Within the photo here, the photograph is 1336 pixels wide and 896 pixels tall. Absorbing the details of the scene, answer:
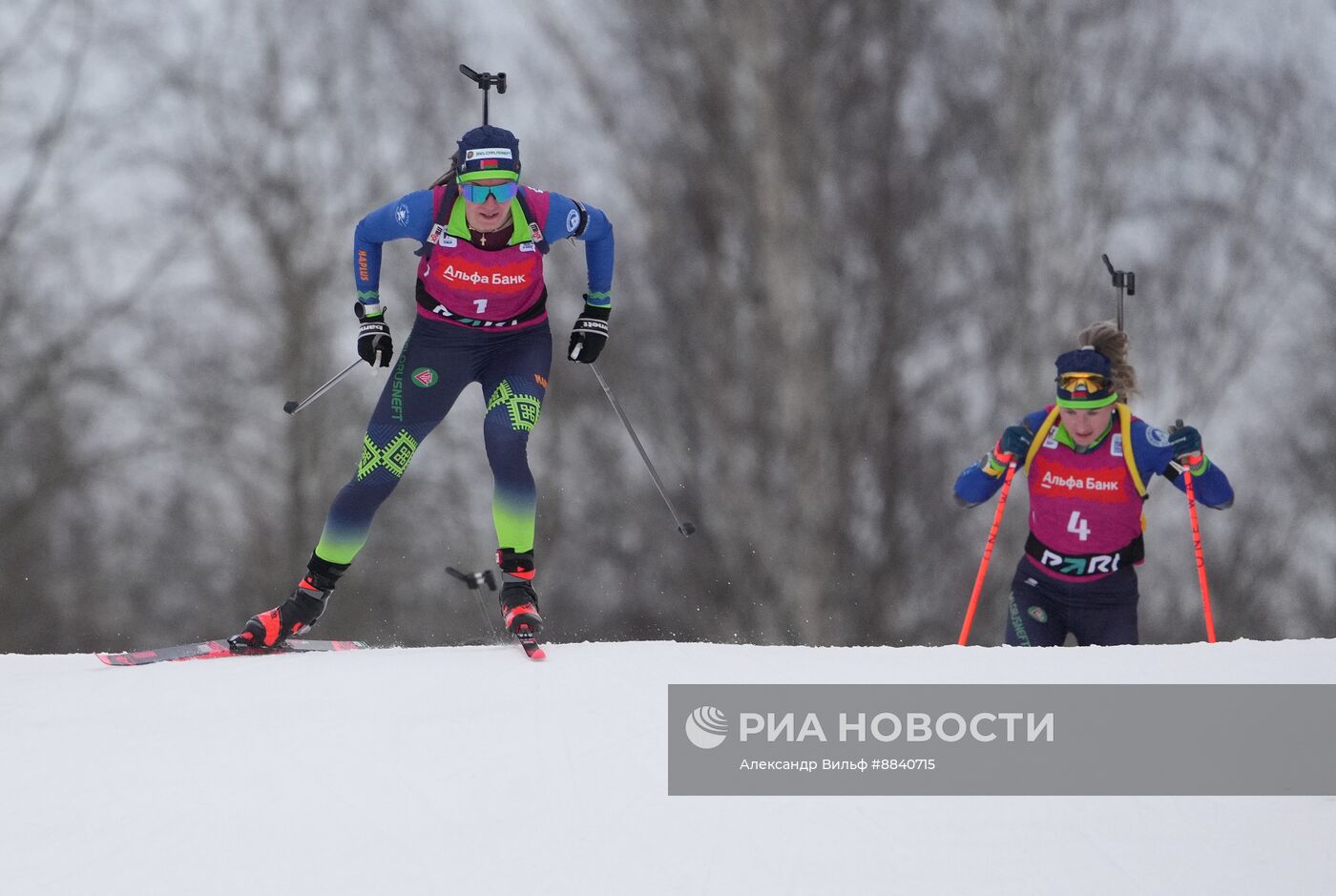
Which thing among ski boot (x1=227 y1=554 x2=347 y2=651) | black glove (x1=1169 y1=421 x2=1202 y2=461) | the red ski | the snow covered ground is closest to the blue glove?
black glove (x1=1169 y1=421 x2=1202 y2=461)

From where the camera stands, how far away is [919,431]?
12.0 meters

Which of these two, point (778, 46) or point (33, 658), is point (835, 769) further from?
point (778, 46)

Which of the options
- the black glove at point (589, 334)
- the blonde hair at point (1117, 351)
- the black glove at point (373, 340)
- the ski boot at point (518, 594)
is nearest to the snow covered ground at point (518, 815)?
the ski boot at point (518, 594)

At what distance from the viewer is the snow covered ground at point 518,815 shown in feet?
9.43

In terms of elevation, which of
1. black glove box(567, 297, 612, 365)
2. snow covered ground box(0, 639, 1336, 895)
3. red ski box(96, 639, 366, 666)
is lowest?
snow covered ground box(0, 639, 1336, 895)

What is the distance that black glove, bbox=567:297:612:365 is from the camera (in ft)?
16.7

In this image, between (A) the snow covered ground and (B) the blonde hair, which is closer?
(A) the snow covered ground

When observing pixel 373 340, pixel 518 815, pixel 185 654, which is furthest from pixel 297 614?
pixel 518 815

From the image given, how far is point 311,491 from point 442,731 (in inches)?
367

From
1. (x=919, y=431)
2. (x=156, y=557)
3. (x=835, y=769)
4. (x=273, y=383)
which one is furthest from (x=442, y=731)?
(x=156, y=557)

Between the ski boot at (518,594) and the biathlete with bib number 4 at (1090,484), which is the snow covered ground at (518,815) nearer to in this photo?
the ski boot at (518,594)

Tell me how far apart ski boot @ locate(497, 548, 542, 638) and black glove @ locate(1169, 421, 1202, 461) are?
2.37 m

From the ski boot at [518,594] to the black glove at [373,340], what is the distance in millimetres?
771

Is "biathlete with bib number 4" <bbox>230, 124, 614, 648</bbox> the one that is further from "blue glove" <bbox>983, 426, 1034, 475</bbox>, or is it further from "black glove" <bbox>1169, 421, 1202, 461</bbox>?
"black glove" <bbox>1169, 421, 1202, 461</bbox>
